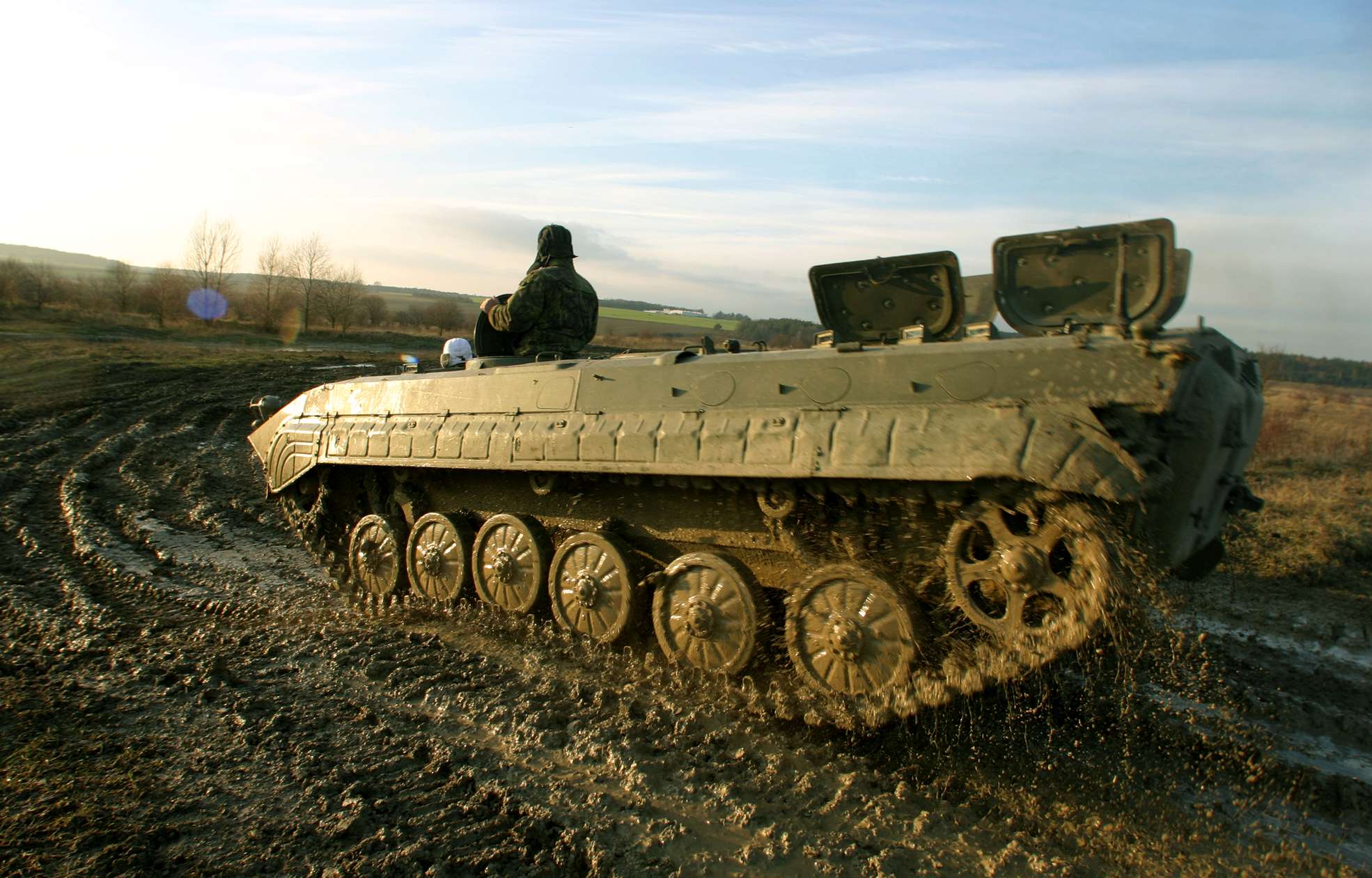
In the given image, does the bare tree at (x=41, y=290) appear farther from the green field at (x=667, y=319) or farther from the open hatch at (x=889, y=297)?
the open hatch at (x=889, y=297)

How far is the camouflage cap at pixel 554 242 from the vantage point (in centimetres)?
808

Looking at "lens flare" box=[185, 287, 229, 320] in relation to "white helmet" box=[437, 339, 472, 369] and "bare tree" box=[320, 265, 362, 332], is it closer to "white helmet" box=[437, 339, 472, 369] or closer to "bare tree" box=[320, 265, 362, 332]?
"bare tree" box=[320, 265, 362, 332]

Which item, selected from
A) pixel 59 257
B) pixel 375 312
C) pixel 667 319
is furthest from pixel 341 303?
pixel 59 257

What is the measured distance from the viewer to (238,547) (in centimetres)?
991

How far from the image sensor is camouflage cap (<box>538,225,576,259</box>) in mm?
8078

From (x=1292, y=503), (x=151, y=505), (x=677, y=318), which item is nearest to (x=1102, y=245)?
(x=1292, y=503)

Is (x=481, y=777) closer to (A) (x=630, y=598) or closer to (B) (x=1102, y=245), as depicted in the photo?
(A) (x=630, y=598)

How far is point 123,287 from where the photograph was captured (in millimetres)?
41375

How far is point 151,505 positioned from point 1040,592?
11289 mm

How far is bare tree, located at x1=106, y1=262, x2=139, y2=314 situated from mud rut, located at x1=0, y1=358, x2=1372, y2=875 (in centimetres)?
4001

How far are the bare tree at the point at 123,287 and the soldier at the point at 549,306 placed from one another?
129 ft

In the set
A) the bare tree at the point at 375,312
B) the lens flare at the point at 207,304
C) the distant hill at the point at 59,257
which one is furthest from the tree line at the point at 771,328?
the distant hill at the point at 59,257

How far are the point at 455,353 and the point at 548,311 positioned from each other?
155 centimetres

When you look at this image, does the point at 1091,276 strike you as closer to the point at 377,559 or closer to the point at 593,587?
the point at 593,587
